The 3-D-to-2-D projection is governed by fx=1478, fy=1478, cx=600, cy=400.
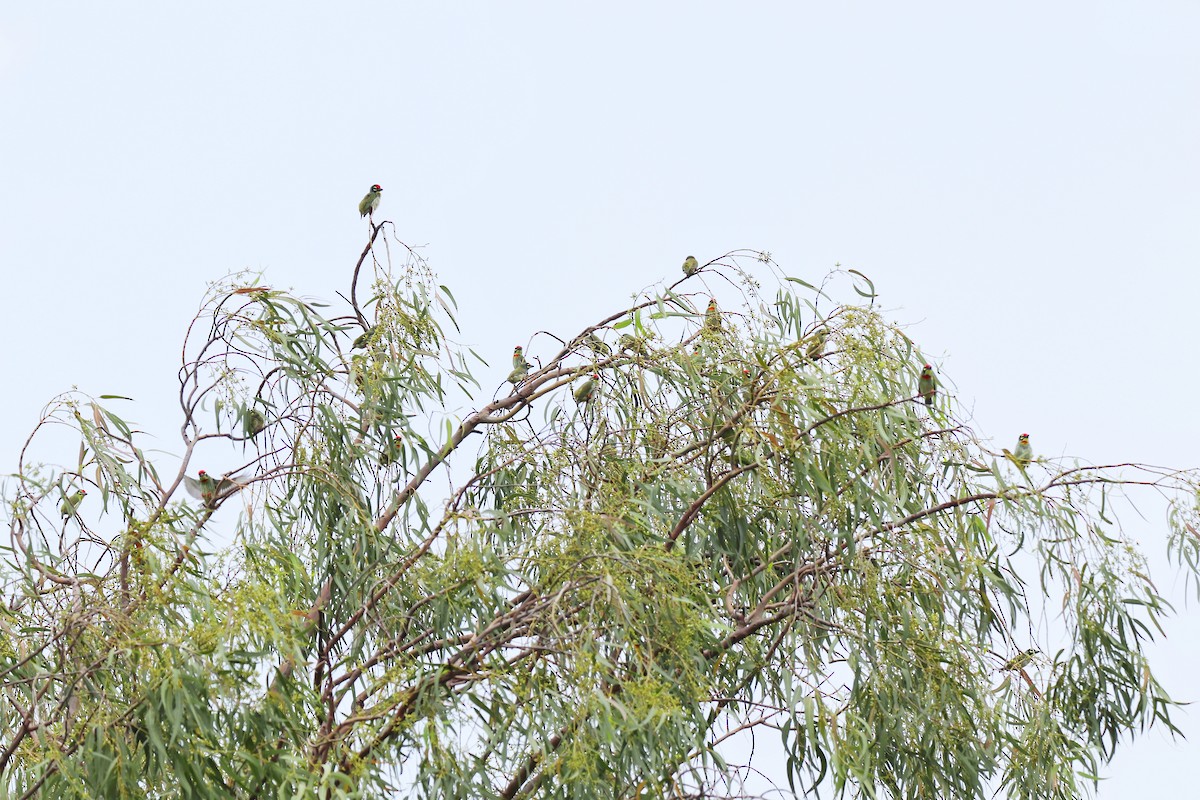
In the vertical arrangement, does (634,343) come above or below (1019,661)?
above

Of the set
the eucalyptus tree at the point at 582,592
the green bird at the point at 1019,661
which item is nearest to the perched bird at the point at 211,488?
the eucalyptus tree at the point at 582,592

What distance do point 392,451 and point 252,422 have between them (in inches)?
15.3

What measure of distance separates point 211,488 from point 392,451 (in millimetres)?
498

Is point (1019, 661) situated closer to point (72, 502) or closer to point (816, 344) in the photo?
point (816, 344)

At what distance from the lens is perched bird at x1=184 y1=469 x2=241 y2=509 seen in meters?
3.92

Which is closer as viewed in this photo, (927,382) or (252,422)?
(927,382)

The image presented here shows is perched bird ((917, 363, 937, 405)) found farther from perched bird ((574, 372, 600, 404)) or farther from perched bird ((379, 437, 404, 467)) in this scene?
perched bird ((379, 437, 404, 467))

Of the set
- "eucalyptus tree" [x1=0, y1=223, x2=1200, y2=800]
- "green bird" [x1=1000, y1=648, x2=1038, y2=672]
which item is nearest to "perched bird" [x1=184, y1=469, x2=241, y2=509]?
"eucalyptus tree" [x1=0, y1=223, x2=1200, y2=800]

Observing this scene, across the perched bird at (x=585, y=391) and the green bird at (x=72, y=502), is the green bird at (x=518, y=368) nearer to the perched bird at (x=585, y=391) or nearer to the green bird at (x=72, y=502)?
the perched bird at (x=585, y=391)

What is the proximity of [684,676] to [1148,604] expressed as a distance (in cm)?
119

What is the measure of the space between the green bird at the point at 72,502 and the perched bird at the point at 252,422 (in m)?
0.48

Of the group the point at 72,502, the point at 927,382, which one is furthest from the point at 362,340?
the point at 927,382

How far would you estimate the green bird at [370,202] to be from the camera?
4.97 m

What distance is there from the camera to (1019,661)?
3.70 m
